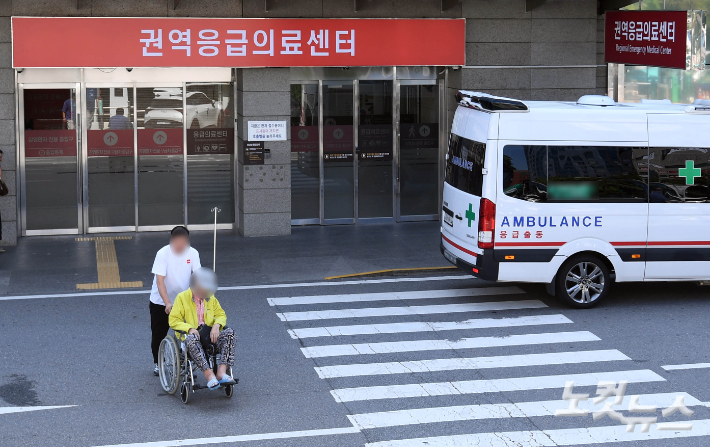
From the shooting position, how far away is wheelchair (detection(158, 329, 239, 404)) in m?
8.52

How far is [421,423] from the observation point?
26.8ft

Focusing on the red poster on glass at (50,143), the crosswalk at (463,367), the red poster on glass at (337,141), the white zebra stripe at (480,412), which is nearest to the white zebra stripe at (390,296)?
the crosswalk at (463,367)

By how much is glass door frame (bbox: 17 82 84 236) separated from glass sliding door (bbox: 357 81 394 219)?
513cm

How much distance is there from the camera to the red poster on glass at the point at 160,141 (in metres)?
17.3

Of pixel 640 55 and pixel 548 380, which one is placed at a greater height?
pixel 640 55

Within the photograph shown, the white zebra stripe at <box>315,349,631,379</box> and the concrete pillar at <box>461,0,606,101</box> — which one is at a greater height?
the concrete pillar at <box>461,0,606,101</box>

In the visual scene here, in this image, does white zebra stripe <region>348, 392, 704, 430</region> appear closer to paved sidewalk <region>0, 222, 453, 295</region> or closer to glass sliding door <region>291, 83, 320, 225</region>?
paved sidewalk <region>0, 222, 453, 295</region>

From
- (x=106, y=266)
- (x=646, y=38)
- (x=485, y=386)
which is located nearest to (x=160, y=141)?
(x=106, y=266)

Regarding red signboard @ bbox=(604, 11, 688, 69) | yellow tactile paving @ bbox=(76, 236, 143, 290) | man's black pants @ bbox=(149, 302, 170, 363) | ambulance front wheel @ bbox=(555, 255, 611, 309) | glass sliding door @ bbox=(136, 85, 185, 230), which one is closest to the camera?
man's black pants @ bbox=(149, 302, 170, 363)

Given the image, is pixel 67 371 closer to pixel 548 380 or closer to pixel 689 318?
pixel 548 380

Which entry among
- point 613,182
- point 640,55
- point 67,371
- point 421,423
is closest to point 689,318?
point 613,182

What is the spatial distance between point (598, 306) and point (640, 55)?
613 cm

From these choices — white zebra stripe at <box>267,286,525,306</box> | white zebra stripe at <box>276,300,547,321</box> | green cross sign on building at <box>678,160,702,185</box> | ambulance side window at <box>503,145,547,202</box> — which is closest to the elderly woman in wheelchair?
white zebra stripe at <box>276,300,547,321</box>

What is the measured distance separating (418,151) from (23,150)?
731cm
